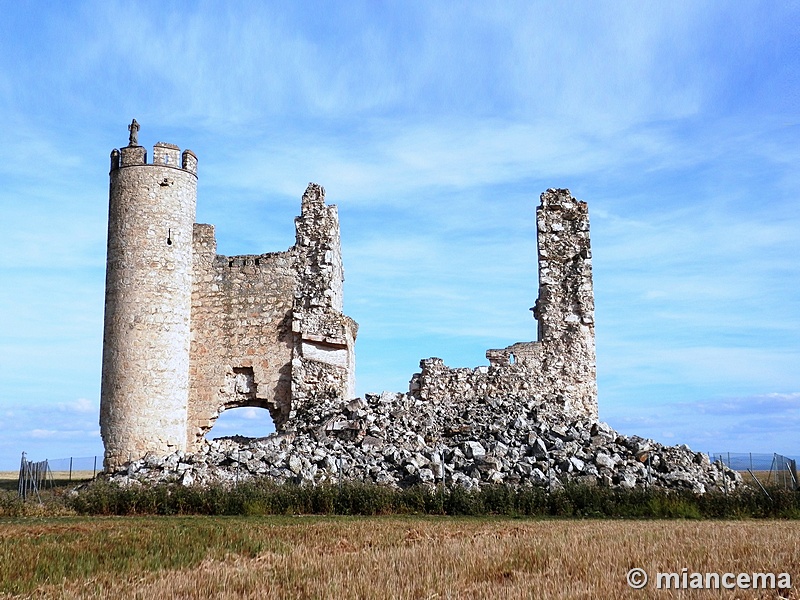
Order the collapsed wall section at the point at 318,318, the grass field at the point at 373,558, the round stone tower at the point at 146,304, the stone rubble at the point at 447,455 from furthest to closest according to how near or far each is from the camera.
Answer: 1. the collapsed wall section at the point at 318,318
2. the round stone tower at the point at 146,304
3. the stone rubble at the point at 447,455
4. the grass field at the point at 373,558

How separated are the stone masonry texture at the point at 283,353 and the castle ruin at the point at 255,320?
0.09 ft

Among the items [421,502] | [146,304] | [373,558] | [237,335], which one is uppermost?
[146,304]

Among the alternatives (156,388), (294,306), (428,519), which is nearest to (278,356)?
(294,306)

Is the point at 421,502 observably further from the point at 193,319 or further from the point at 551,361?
the point at 193,319

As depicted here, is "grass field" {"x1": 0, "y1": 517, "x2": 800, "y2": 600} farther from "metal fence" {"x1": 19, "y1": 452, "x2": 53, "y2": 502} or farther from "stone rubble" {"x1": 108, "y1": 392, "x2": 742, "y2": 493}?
"metal fence" {"x1": 19, "y1": 452, "x2": 53, "y2": 502}

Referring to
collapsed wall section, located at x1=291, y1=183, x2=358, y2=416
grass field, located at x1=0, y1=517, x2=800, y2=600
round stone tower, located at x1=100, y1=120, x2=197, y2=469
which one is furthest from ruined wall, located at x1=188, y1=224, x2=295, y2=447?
grass field, located at x1=0, y1=517, x2=800, y2=600

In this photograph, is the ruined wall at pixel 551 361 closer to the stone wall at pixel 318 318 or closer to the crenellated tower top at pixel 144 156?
the stone wall at pixel 318 318

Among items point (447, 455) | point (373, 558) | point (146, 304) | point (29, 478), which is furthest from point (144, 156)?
point (373, 558)

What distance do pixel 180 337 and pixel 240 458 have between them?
436cm

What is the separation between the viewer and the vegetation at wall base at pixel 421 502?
45.5ft

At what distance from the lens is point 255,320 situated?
20484 mm

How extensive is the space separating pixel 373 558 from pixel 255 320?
12.8 metres

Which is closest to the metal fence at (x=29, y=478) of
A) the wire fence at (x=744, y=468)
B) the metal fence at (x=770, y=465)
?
the wire fence at (x=744, y=468)

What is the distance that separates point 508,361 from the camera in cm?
2042
